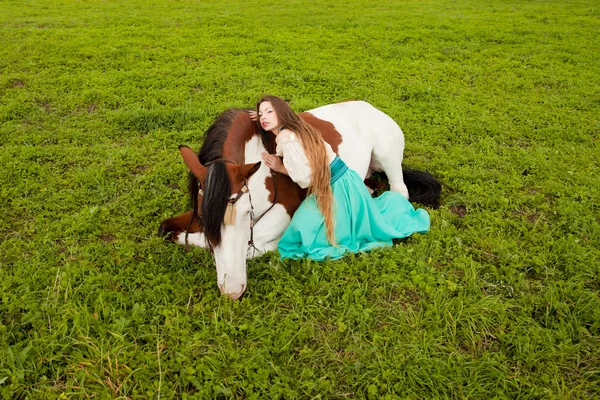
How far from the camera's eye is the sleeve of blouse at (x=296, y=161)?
375cm

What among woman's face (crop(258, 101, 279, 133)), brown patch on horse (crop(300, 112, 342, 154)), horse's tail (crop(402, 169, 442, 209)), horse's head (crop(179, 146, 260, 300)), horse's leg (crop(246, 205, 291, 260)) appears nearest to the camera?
horse's head (crop(179, 146, 260, 300))

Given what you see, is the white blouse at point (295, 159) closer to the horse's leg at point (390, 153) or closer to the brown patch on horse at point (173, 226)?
the brown patch on horse at point (173, 226)

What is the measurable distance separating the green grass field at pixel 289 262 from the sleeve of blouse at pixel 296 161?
82cm

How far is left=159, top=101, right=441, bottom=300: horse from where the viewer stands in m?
3.14

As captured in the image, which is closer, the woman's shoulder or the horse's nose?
the horse's nose

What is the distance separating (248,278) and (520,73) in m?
8.00

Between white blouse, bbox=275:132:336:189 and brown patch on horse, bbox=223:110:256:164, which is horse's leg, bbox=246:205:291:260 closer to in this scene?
white blouse, bbox=275:132:336:189

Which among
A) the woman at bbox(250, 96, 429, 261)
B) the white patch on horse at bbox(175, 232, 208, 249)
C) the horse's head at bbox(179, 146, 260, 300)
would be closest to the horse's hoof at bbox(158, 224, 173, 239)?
the white patch on horse at bbox(175, 232, 208, 249)

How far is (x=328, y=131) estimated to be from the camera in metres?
4.84

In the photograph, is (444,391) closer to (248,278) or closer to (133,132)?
(248,278)

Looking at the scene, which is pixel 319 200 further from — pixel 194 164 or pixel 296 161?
pixel 194 164

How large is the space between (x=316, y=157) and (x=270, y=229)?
84 centimetres

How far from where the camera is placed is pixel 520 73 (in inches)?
347

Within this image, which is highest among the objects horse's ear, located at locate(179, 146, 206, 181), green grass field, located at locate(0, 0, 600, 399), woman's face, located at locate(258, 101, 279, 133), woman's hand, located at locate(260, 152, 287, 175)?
woman's face, located at locate(258, 101, 279, 133)
